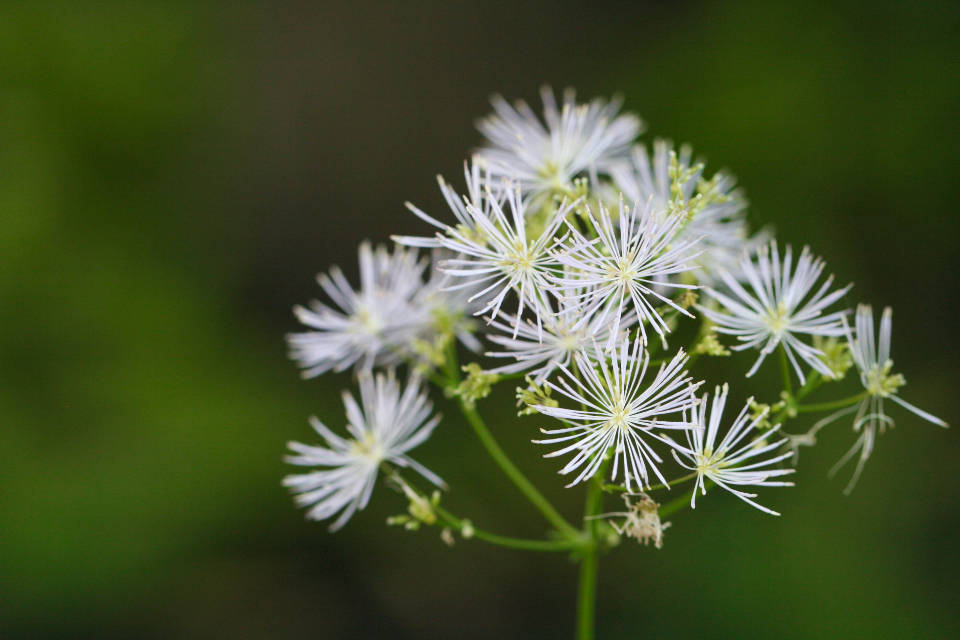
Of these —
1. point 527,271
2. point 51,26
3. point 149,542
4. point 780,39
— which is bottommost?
point 149,542

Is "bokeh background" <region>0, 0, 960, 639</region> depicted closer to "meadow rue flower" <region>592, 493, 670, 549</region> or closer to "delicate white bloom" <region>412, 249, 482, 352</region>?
"delicate white bloom" <region>412, 249, 482, 352</region>

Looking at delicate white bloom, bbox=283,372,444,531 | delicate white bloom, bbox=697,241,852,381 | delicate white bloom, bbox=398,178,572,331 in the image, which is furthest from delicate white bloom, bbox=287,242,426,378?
delicate white bloom, bbox=697,241,852,381

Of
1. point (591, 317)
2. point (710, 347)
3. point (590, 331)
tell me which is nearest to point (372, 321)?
point (591, 317)

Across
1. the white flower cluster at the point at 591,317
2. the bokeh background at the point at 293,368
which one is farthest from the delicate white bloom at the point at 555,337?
the bokeh background at the point at 293,368

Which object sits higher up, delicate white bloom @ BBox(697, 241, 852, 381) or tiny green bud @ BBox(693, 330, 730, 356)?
delicate white bloom @ BBox(697, 241, 852, 381)

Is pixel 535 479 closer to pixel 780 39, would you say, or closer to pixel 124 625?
pixel 124 625

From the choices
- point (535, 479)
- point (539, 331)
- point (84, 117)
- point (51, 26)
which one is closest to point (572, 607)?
point (535, 479)

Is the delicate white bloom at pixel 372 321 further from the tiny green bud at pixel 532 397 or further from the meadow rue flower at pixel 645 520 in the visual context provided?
the meadow rue flower at pixel 645 520
